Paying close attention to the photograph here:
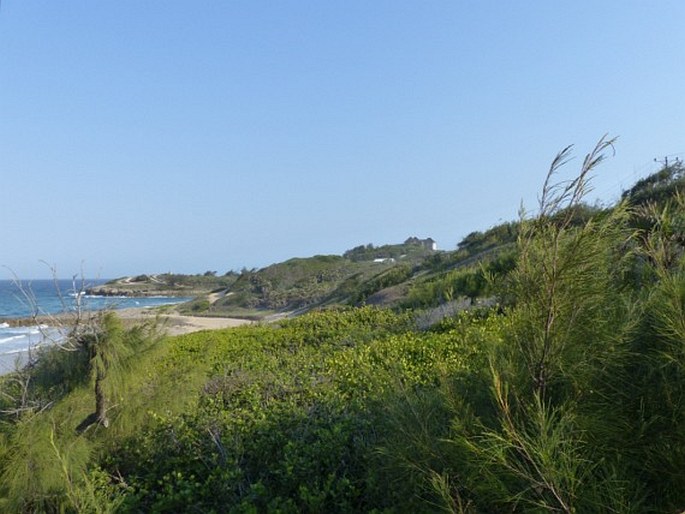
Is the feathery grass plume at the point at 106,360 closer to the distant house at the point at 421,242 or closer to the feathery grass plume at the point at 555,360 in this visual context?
the feathery grass plume at the point at 555,360

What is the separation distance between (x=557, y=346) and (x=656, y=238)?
140 centimetres

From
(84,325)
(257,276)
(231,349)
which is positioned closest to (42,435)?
(84,325)

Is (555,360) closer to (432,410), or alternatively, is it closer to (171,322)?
(432,410)

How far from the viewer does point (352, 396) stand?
535 centimetres

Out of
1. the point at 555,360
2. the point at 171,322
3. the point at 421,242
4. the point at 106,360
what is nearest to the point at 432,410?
the point at 555,360

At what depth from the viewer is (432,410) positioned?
254 cm

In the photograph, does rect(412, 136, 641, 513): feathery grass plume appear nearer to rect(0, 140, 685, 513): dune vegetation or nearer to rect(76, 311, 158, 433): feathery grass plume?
rect(0, 140, 685, 513): dune vegetation

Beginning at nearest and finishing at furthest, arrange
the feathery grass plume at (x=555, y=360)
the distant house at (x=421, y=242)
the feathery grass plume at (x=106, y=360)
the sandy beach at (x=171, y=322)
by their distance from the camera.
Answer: the feathery grass plume at (x=555, y=360), the feathery grass plume at (x=106, y=360), the sandy beach at (x=171, y=322), the distant house at (x=421, y=242)

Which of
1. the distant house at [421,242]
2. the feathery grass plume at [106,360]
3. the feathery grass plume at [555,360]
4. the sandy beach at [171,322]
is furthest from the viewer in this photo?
the distant house at [421,242]

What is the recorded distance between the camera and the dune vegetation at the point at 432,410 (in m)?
2.09

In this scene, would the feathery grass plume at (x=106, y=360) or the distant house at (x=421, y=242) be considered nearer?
A: the feathery grass plume at (x=106, y=360)

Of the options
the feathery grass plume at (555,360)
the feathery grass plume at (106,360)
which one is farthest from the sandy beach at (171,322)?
the feathery grass plume at (555,360)

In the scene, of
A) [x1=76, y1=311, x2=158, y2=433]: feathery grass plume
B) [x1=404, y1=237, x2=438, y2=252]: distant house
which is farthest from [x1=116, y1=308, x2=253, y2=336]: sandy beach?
[x1=404, y1=237, x2=438, y2=252]: distant house

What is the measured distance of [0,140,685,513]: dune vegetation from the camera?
209 cm
